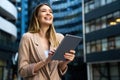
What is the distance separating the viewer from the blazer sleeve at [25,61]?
2.21 metres

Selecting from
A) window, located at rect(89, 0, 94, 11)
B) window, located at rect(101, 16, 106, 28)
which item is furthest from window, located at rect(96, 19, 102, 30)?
window, located at rect(89, 0, 94, 11)

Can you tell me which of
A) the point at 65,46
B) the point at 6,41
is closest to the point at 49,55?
the point at 65,46

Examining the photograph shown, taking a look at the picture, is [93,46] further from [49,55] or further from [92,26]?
[49,55]

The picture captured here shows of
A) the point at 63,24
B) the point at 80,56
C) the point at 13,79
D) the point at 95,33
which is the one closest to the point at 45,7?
the point at 13,79

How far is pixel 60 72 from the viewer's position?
2.31 meters

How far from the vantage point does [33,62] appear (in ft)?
7.54

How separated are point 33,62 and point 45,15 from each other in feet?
1.08

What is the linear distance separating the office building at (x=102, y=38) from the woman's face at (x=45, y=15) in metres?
29.0

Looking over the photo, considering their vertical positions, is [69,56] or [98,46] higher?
[98,46]

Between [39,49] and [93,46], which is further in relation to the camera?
[93,46]

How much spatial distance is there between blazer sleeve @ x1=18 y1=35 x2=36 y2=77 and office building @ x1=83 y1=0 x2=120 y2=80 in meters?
29.1

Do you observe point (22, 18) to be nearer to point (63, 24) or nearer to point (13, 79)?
point (63, 24)

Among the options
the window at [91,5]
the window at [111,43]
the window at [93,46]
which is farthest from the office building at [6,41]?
the window at [91,5]

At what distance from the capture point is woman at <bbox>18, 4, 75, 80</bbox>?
2.21 m
